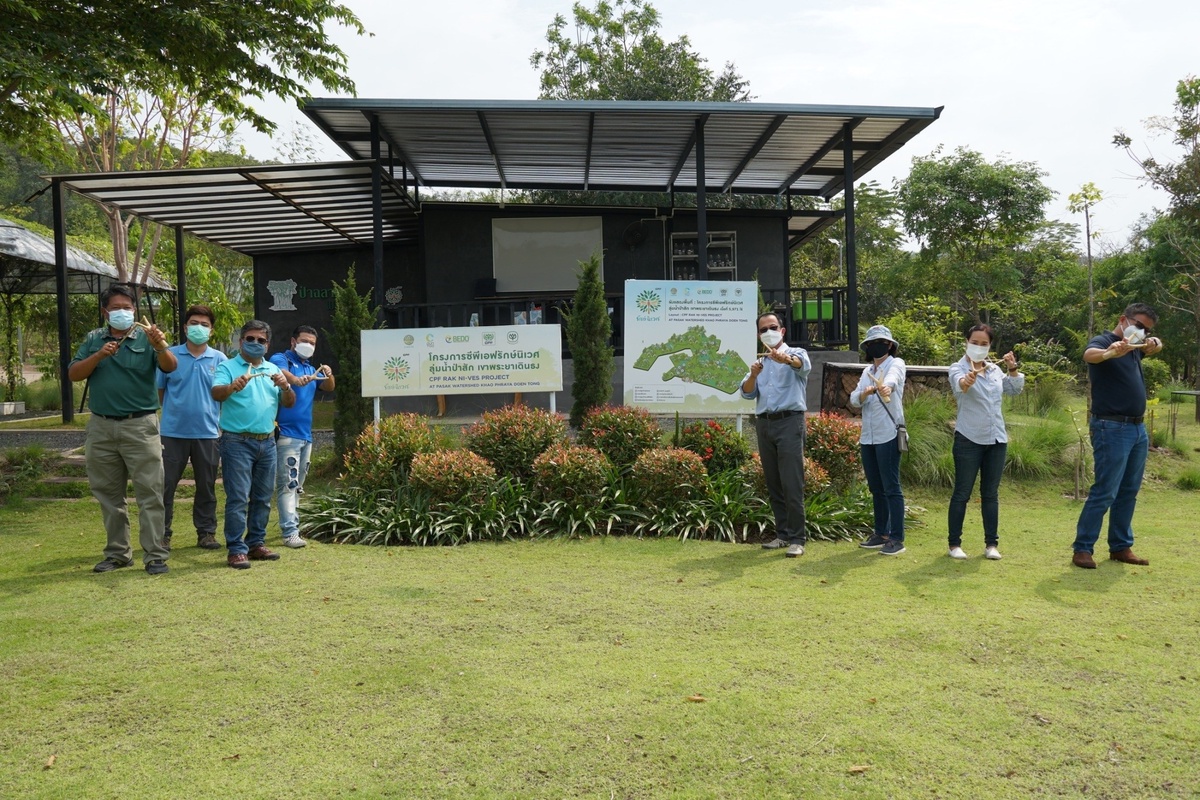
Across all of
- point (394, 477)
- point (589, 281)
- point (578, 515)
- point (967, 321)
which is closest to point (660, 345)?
point (589, 281)

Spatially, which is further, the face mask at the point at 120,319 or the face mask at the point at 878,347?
the face mask at the point at 878,347

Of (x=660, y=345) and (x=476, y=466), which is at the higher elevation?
(x=660, y=345)

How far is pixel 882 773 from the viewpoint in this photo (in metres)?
3.09

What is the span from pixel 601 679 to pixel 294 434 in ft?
12.2

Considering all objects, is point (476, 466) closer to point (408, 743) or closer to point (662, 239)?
point (408, 743)

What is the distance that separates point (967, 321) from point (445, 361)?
75.7 ft

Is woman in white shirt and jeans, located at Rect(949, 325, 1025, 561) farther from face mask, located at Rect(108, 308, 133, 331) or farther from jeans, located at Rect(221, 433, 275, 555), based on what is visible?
face mask, located at Rect(108, 308, 133, 331)

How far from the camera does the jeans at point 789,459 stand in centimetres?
658

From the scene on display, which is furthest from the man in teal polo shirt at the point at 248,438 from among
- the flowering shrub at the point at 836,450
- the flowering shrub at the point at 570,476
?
the flowering shrub at the point at 836,450

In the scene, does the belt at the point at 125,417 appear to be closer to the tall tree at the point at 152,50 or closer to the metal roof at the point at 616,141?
the tall tree at the point at 152,50

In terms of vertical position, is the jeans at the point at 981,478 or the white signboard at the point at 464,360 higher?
the white signboard at the point at 464,360

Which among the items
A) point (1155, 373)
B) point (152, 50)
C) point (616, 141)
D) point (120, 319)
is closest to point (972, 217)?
point (1155, 373)

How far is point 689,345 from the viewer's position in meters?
8.77

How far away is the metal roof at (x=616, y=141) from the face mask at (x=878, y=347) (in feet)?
18.5
